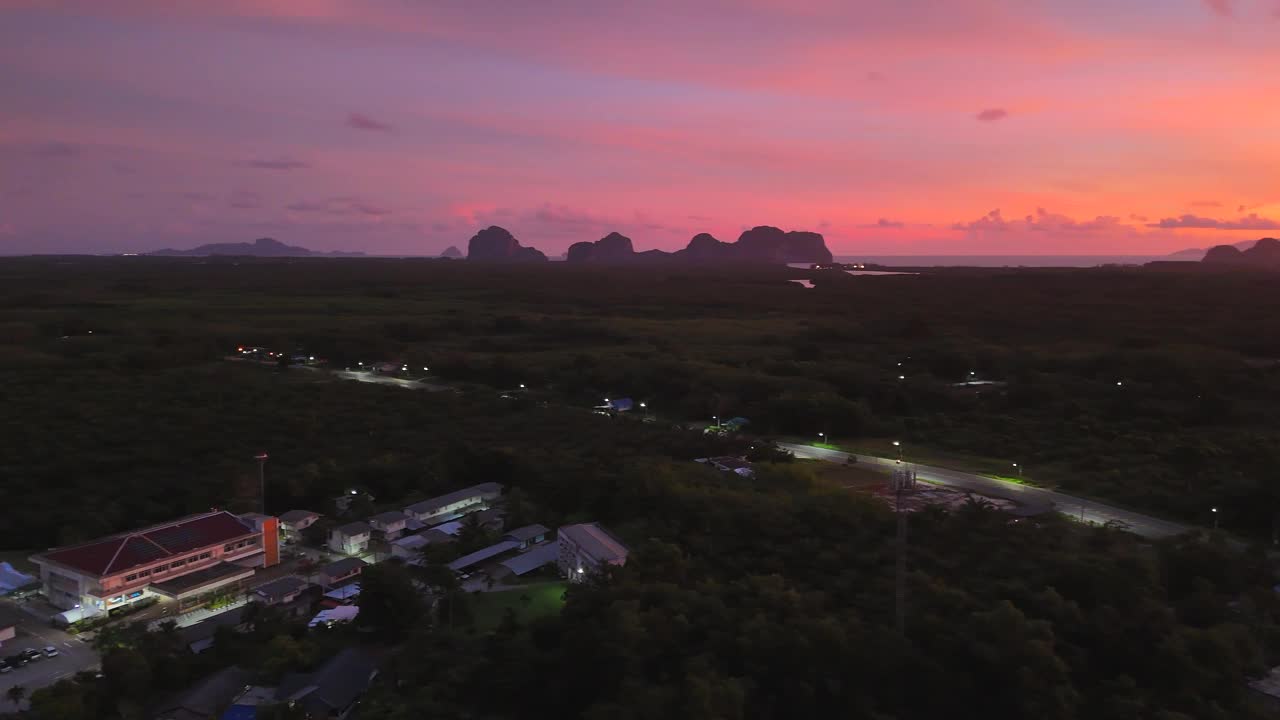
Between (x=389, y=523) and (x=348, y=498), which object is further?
(x=348, y=498)

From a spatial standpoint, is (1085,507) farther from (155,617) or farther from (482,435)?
(155,617)

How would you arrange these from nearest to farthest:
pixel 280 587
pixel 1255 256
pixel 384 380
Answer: pixel 280 587, pixel 384 380, pixel 1255 256

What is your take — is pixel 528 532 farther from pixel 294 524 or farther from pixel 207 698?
pixel 207 698

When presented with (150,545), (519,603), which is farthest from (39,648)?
(519,603)

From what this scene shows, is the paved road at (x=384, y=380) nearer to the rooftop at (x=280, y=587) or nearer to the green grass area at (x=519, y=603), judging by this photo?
the rooftop at (x=280, y=587)

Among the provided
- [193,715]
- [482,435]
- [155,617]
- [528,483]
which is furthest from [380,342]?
[193,715]
